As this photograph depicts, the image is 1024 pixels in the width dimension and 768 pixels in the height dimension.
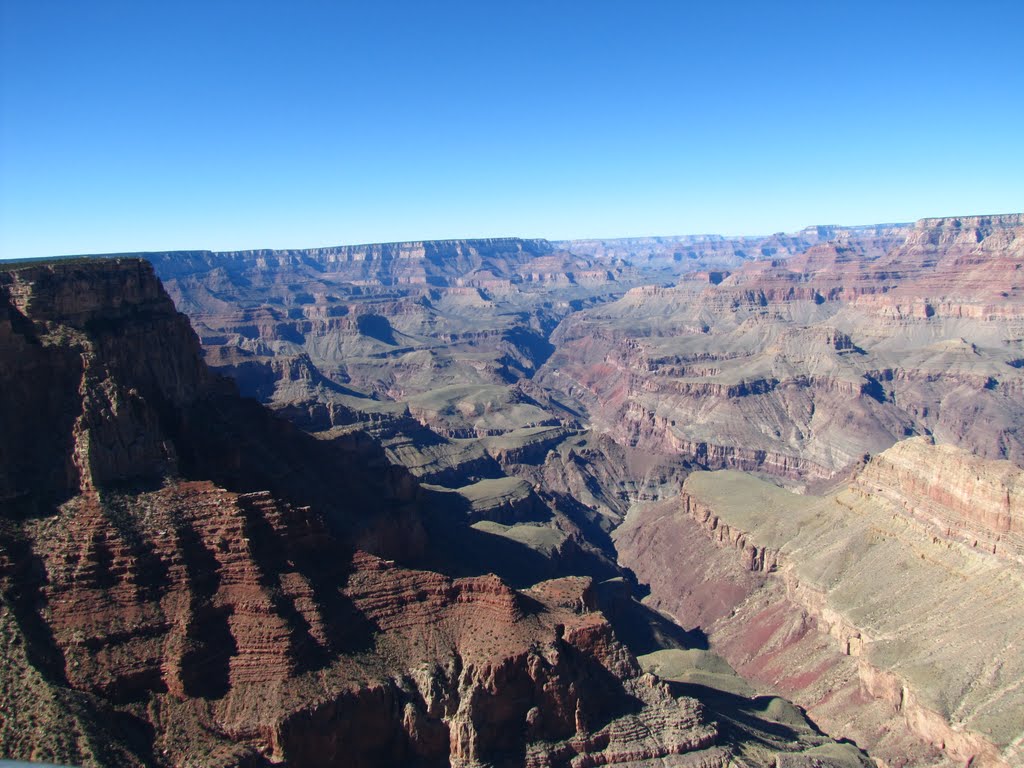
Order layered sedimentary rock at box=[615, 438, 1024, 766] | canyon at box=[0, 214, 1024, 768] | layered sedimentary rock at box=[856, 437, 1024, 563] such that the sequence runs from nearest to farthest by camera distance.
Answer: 1. canyon at box=[0, 214, 1024, 768]
2. layered sedimentary rock at box=[615, 438, 1024, 766]
3. layered sedimentary rock at box=[856, 437, 1024, 563]

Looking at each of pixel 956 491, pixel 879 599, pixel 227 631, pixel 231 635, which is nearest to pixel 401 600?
pixel 231 635

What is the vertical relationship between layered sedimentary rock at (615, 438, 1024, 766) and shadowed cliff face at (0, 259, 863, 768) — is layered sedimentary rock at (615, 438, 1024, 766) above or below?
below

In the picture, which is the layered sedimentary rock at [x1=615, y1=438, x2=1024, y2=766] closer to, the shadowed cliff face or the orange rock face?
the shadowed cliff face

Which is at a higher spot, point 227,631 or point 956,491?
point 227,631

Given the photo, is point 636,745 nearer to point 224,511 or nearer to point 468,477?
point 224,511

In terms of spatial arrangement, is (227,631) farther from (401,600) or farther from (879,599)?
(879,599)

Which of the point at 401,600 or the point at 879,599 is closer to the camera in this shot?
the point at 401,600

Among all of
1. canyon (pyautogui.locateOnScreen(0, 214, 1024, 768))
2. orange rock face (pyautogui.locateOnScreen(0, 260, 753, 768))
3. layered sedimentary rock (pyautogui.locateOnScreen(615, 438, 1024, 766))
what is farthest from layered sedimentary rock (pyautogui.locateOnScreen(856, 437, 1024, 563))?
orange rock face (pyautogui.locateOnScreen(0, 260, 753, 768))

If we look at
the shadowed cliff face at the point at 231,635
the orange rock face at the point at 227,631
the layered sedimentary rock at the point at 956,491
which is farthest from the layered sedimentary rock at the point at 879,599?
the orange rock face at the point at 227,631
